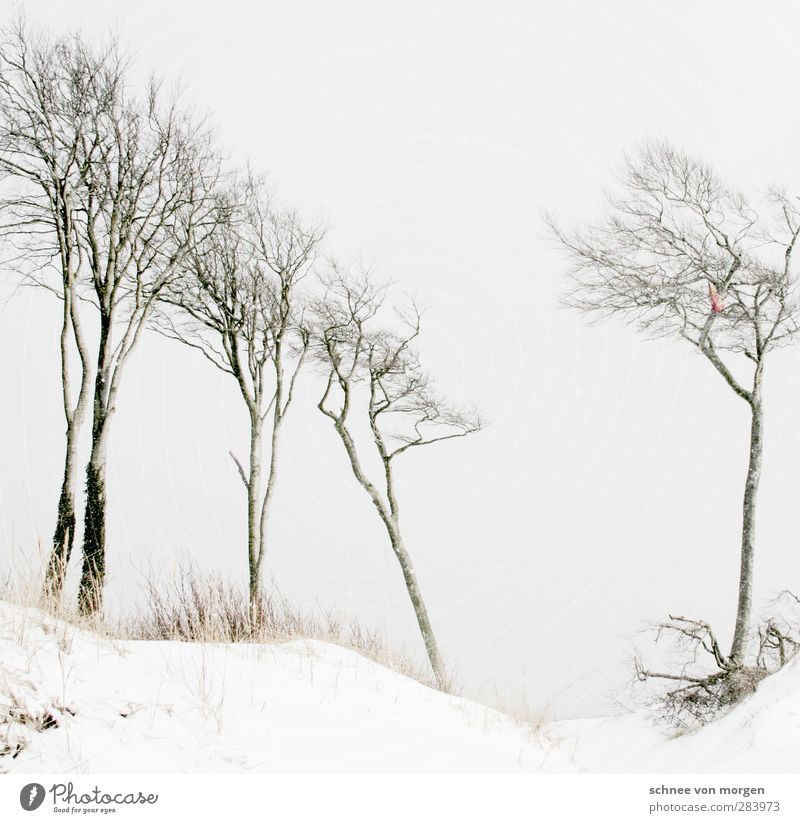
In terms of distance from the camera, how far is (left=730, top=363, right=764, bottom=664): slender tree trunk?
31.4 ft

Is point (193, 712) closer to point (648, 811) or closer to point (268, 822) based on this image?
point (268, 822)

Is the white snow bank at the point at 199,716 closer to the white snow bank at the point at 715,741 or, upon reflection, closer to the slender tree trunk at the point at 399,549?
the white snow bank at the point at 715,741

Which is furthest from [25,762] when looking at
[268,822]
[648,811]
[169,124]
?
[169,124]

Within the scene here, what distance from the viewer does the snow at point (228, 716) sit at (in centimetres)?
318

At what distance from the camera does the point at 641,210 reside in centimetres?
1161

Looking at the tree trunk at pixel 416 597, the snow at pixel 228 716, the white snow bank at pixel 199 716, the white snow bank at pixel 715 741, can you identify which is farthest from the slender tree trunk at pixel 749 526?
the white snow bank at pixel 199 716

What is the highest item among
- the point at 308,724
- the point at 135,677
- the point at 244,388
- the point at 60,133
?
the point at 60,133

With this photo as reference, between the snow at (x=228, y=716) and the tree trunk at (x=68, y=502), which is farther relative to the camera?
the tree trunk at (x=68, y=502)

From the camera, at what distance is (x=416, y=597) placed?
496 inches

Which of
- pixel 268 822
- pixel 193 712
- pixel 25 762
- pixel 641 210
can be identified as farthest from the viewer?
pixel 641 210

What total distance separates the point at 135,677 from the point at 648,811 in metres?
3.22

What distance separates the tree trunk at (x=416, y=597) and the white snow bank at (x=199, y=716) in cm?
733

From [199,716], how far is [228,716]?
16 centimetres

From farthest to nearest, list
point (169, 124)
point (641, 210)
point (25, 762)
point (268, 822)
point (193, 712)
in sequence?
point (641, 210)
point (169, 124)
point (193, 712)
point (268, 822)
point (25, 762)
